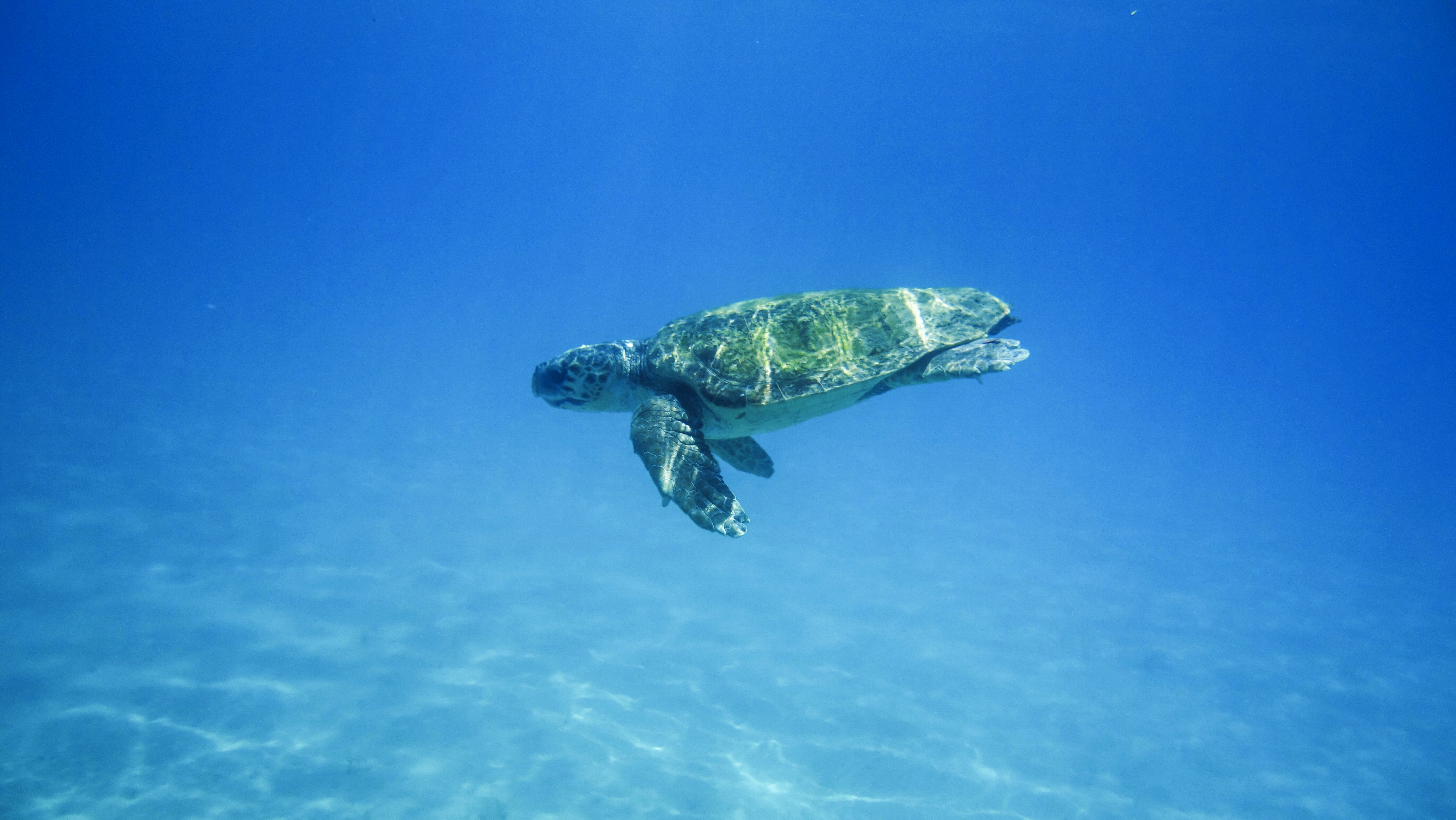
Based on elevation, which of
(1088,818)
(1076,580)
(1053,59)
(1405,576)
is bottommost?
(1088,818)

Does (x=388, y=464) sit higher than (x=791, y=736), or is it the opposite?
(x=388, y=464)

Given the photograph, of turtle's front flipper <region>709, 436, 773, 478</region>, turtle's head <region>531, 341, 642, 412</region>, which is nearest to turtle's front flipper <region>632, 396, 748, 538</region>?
turtle's head <region>531, 341, 642, 412</region>

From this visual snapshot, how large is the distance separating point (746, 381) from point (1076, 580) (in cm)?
1620

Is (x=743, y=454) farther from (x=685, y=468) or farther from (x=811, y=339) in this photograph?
(x=685, y=468)

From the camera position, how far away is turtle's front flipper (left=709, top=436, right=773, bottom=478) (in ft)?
25.8

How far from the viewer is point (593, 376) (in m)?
7.14

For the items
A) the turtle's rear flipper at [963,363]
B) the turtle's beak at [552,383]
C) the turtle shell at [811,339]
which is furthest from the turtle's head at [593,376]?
the turtle's rear flipper at [963,363]

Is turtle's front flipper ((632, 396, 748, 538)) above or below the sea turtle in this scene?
below

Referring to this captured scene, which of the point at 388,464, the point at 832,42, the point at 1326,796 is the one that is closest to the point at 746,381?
the point at 1326,796

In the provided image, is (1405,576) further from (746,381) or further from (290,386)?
(290,386)

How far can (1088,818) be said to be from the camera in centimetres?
962

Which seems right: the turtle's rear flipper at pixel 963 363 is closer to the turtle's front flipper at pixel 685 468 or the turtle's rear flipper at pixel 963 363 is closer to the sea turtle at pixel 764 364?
the sea turtle at pixel 764 364

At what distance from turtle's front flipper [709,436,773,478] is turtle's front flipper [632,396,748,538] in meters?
Result: 1.74

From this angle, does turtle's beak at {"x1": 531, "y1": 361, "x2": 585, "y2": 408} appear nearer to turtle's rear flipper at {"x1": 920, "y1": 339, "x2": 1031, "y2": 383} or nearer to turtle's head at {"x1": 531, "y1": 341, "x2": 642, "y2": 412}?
turtle's head at {"x1": 531, "y1": 341, "x2": 642, "y2": 412}
